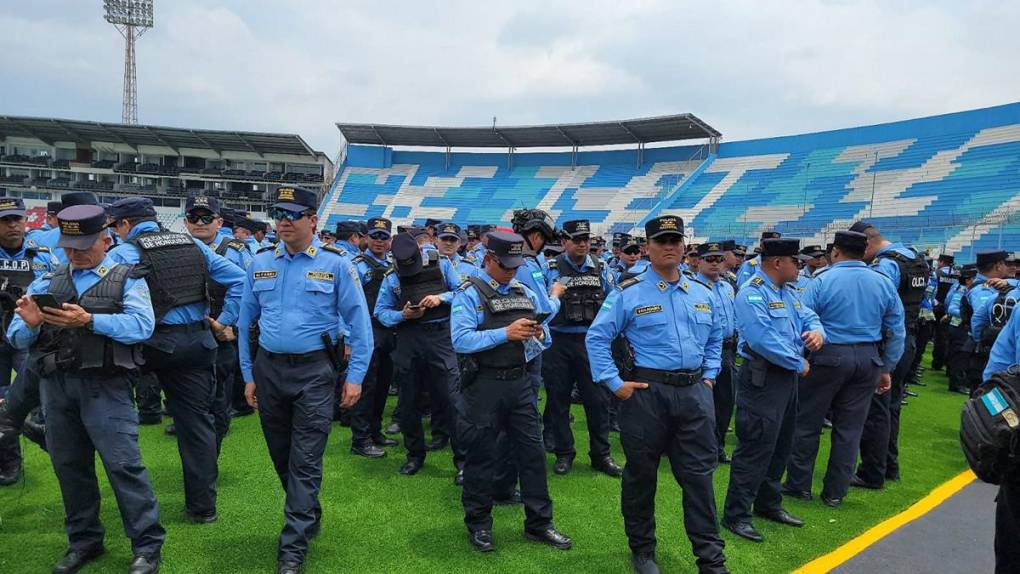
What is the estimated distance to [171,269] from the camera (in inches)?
142

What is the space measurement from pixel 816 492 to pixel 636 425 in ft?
8.54

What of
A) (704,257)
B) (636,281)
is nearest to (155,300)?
(636,281)

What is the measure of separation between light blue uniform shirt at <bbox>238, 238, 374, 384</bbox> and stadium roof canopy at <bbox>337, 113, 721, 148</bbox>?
94.1 ft

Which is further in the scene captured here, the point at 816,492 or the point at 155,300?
the point at 816,492

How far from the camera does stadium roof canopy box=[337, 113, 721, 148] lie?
100ft

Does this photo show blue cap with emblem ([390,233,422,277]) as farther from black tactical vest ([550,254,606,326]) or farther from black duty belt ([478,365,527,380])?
black duty belt ([478,365,527,380])

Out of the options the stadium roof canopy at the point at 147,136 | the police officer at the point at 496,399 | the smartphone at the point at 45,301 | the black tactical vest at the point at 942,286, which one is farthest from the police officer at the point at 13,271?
the stadium roof canopy at the point at 147,136

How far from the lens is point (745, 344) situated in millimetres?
4164

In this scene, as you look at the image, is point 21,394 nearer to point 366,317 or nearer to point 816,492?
point 366,317

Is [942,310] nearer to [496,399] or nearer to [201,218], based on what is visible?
[496,399]

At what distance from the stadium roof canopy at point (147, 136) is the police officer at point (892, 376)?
36898 millimetres

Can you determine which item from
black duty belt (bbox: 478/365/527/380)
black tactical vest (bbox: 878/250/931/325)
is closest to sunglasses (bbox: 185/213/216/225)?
black duty belt (bbox: 478/365/527/380)

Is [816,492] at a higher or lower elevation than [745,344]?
lower

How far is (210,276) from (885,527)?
200 inches
